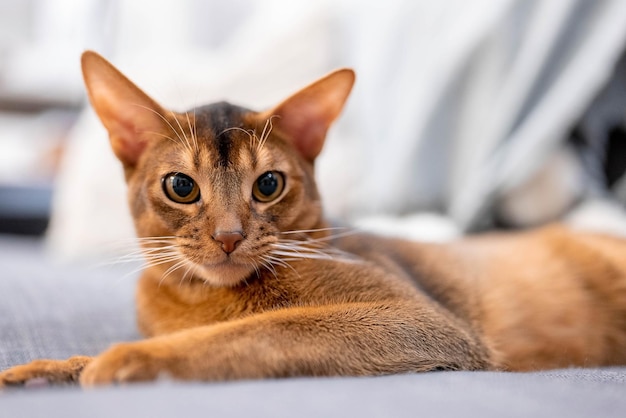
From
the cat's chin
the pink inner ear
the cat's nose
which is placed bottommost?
the cat's chin

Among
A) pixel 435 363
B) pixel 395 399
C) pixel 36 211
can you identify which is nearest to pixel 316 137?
pixel 435 363

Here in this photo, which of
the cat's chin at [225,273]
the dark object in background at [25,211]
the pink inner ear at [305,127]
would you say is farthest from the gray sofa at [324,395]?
the dark object in background at [25,211]

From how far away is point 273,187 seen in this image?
3.69 ft

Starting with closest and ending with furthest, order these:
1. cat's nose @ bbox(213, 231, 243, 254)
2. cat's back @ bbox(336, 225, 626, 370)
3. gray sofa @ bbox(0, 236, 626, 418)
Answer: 1. gray sofa @ bbox(0, 236, 626, 418)
2. cat's nose @ bbox(213, 231, 243, 254)
3. cat's back @ bbox(336, 225, 626, 370)

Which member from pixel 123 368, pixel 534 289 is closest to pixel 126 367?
pixel 123 368

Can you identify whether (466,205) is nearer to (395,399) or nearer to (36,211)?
(395,399)

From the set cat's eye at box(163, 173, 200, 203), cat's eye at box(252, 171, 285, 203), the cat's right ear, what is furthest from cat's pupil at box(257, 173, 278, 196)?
the cat's right ear

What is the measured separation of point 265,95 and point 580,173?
3.86 feet

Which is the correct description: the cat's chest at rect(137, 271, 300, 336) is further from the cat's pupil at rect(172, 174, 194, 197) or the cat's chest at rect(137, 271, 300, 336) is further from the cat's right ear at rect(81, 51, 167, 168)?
the cat's right ear at rect(81, 51, 167, 168)

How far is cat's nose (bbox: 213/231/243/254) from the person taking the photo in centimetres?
99

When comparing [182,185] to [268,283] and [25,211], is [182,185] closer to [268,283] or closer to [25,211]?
[268,283]

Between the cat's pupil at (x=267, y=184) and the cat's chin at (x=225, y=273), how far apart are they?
0.16 m

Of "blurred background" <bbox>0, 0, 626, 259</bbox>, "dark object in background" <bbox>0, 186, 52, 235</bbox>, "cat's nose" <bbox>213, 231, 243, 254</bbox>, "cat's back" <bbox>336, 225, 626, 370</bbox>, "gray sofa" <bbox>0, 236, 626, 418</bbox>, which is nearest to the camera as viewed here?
"gray sofa" <bbox>0, 236, 626, 418</bbox>

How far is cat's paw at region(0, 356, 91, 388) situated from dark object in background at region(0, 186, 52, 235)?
1.93 m
